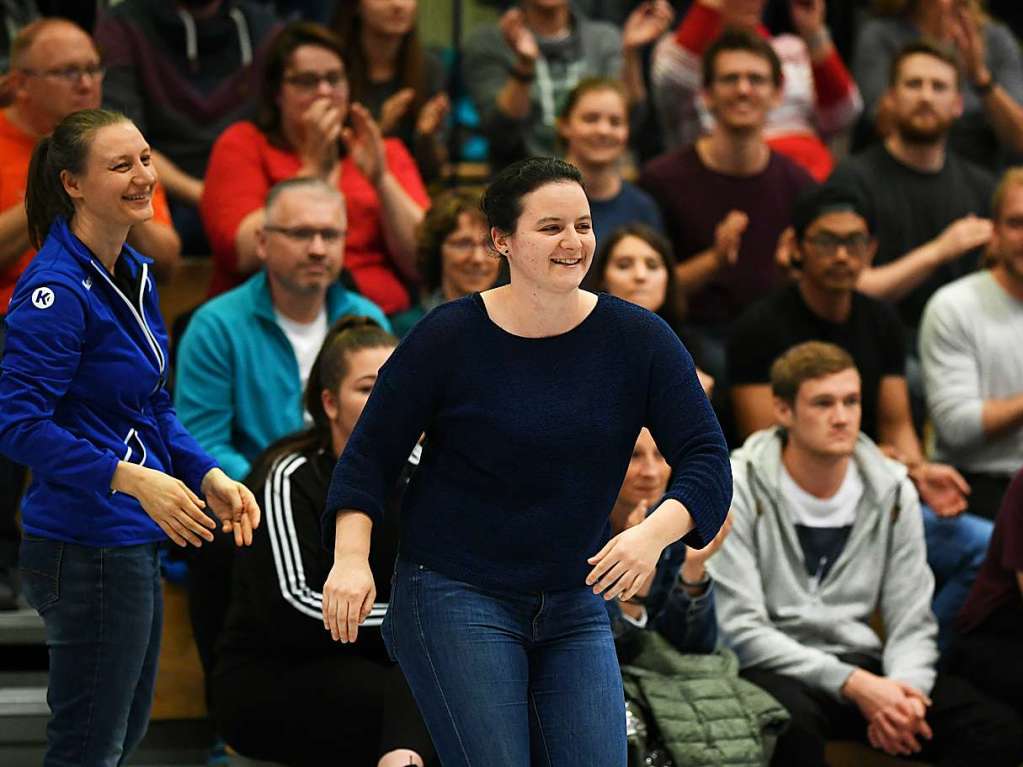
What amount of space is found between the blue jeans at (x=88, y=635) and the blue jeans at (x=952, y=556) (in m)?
2.28

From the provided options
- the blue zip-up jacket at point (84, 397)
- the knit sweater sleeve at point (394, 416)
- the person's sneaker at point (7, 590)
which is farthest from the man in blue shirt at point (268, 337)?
the knit sweater sleeve at point (394, 416)

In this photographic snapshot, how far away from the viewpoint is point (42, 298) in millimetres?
2559

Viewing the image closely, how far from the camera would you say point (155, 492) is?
8.11 feet

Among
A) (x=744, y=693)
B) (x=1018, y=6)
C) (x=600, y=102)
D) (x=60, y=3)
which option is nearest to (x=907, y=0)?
(x=1018, y=6)

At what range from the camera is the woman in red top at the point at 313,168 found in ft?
14.8

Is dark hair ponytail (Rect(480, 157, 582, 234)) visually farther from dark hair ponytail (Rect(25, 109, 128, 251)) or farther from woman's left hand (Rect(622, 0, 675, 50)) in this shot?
woman's left hand (Rect(622, 0, 675, 50))

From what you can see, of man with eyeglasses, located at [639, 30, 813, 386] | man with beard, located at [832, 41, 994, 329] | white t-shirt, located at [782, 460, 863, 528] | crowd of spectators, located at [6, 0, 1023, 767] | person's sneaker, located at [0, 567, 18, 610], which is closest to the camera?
crowd of spectators, located at [6, 0, 1023, 767]

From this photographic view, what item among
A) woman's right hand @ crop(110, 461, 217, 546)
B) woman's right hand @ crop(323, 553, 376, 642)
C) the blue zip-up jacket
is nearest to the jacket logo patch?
the blue zip-up jacket

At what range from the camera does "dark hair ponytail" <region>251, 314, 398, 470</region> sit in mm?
3453

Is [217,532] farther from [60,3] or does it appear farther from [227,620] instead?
[60,3]

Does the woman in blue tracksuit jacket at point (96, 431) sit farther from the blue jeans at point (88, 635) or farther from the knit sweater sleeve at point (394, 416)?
the knit sweater sleeve at point (394, 416)

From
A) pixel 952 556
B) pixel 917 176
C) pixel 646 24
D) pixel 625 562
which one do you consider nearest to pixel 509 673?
pixel 625 562

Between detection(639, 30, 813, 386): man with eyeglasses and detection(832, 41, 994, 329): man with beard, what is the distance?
0.82 feet

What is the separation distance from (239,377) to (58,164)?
1.43 meters
